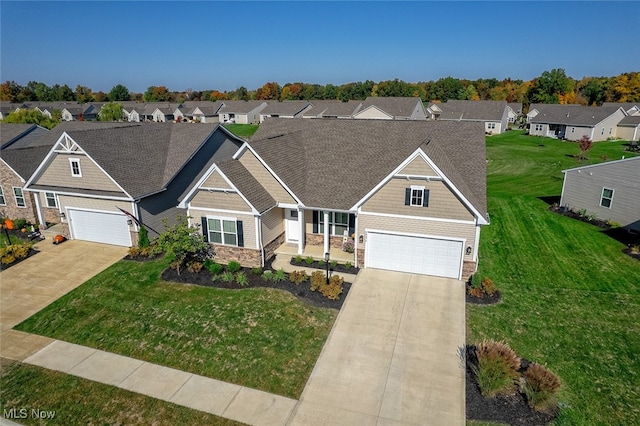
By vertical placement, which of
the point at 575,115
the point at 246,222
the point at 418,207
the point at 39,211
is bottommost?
the point at 39,211

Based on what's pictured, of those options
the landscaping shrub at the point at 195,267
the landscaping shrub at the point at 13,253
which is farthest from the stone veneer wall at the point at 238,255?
the landscaping shrub at the point at 13,253

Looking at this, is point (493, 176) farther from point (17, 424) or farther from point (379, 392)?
point (17, 424)

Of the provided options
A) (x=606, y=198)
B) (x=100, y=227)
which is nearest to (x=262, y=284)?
(x=100, y=227)

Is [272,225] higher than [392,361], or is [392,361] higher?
[272,225]

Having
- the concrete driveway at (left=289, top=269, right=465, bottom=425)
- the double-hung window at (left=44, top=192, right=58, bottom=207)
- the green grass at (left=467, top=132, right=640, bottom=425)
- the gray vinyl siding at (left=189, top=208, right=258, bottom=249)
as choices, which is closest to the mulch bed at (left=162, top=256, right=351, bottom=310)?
the concrete driveway at (left=289, top=269, right=465, bottom=425)

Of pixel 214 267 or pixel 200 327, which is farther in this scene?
pixel 214 267

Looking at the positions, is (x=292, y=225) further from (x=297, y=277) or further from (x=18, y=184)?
(x=18, y=184)

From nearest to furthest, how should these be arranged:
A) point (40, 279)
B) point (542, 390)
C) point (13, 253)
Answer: point (542, 390), point (40, 279), point (13, 253)
